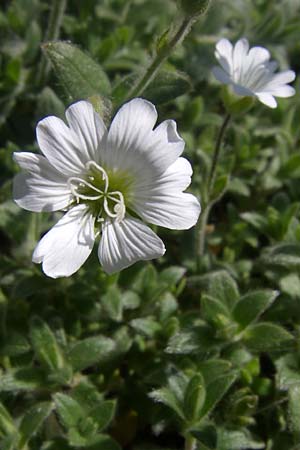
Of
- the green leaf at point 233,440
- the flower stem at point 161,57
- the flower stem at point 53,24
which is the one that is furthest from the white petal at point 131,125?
the flower stem at point 53,24

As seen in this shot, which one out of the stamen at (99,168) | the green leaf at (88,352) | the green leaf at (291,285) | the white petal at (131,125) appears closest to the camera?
the white petal at (131,125)

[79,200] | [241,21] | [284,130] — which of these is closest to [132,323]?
[79,200]

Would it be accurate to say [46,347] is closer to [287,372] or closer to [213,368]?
[213,368]

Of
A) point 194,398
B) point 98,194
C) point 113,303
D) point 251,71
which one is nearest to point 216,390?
point 194,398

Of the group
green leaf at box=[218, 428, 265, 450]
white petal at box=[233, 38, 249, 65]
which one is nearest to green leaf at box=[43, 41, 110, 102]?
white petal at box=[233, 38, 249, 65]

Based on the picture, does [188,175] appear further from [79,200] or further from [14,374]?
[14,374]

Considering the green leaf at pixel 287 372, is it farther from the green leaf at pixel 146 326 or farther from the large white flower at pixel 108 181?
the large white flower at pixel 108 181
